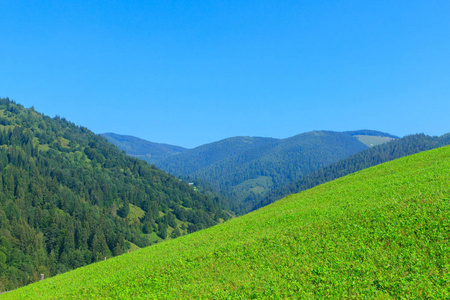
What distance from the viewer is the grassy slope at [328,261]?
1519 cm

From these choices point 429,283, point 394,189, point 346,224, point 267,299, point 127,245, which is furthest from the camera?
point 127,245

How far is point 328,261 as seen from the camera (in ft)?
58.3

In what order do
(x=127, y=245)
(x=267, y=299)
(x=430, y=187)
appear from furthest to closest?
(x=127, y=245) → (x=430, y=187) → (x=267, y=299)

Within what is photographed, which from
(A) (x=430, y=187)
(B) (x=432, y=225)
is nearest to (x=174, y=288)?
(B) (x=432, y=225)

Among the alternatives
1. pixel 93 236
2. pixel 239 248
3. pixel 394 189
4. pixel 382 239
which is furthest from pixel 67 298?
pixel 93 236

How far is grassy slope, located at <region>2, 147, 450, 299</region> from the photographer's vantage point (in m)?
15.2

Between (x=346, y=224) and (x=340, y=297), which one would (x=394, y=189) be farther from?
(x=340, y=297)

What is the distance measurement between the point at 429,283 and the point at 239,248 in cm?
1200

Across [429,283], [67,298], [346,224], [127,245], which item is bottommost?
[127,245]

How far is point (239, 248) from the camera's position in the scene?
23.4 metres

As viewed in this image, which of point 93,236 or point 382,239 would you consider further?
point 93,236

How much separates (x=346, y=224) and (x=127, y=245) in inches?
7717

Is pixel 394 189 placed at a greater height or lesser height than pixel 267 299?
greater

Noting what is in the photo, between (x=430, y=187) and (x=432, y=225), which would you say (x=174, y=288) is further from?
(x=430, y=187)
